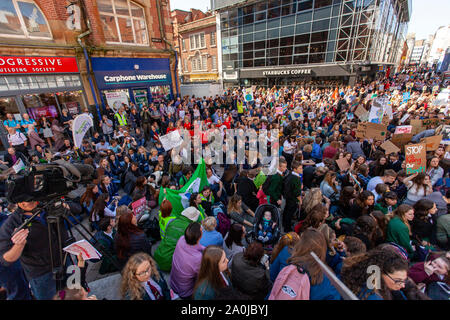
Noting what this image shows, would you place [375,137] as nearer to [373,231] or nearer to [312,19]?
[373,231]

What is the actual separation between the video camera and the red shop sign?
1002 centimetres

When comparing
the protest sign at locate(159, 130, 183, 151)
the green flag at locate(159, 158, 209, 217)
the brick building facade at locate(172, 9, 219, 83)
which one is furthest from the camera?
the brick building facade at locate(172, 9, 219, 83)

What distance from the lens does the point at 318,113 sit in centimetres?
1209

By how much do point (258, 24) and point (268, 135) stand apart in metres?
24.4

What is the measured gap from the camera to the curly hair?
79.8 inches

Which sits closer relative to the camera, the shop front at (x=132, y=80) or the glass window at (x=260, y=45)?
the shop front at (x=132, y=80)

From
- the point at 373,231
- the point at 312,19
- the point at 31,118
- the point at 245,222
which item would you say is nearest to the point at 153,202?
the point at 245,222

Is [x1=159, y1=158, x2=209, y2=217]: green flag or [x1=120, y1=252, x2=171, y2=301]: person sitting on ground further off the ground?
[x1=120, y1=252, x2=171, y2=301]: person sitting on ground

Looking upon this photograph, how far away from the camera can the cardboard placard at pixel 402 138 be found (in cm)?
696

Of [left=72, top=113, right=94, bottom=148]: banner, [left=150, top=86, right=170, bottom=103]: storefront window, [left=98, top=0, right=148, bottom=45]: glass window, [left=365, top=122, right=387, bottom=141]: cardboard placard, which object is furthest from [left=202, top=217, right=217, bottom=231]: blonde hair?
[left=150, top=86, right=170, bottom=103]: storefront window

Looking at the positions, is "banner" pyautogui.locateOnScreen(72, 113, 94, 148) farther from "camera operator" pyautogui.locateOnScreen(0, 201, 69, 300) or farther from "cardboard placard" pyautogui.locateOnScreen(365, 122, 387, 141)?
"cardboard placard" pyautogui.locateOnScreen(365, 122, 387, 141)

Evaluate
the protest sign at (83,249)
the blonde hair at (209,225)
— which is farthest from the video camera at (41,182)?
the blonde hair at (209,225)

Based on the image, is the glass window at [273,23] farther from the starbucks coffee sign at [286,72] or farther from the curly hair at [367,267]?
the curly hair at [367,267]

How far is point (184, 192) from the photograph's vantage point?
4742 millimetres
